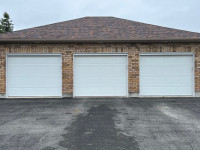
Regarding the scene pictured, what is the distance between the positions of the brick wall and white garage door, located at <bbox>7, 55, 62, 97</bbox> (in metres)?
0.27

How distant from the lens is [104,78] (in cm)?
852

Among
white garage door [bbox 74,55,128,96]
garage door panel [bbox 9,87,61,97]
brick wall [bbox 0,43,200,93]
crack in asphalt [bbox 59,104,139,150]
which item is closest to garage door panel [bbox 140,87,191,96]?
brick wall [bbox 0,43,200,93]

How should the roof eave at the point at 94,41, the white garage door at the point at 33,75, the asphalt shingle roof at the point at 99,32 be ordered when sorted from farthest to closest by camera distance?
the white garage door at the point at 33,75
the asphalt shingle roof at the point at 99,32
the roof eave at the point at 94,41

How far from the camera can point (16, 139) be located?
3469 millimetres

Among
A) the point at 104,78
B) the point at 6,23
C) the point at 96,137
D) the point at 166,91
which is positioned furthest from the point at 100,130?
the point at 6,23

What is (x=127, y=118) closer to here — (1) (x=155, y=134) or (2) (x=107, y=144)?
(1) (x=155, y=134)

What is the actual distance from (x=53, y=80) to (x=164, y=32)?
6449 millimetres

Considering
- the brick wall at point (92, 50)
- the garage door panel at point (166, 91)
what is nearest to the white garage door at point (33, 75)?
the brick wall at point (92, 50)

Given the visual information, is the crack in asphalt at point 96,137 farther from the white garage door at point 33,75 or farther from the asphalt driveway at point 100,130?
the white garage door at point 33,75

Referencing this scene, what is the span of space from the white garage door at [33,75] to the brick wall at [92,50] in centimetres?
27

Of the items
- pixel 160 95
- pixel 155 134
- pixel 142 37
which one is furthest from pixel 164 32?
pixel 155 134

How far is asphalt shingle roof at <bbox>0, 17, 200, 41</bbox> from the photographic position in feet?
26.9

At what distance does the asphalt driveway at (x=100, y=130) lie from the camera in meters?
3.18

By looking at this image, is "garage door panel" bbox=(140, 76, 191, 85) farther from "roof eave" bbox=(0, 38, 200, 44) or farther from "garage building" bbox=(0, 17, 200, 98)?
"roof eave" bbox=(0, 38, 200, 44)
